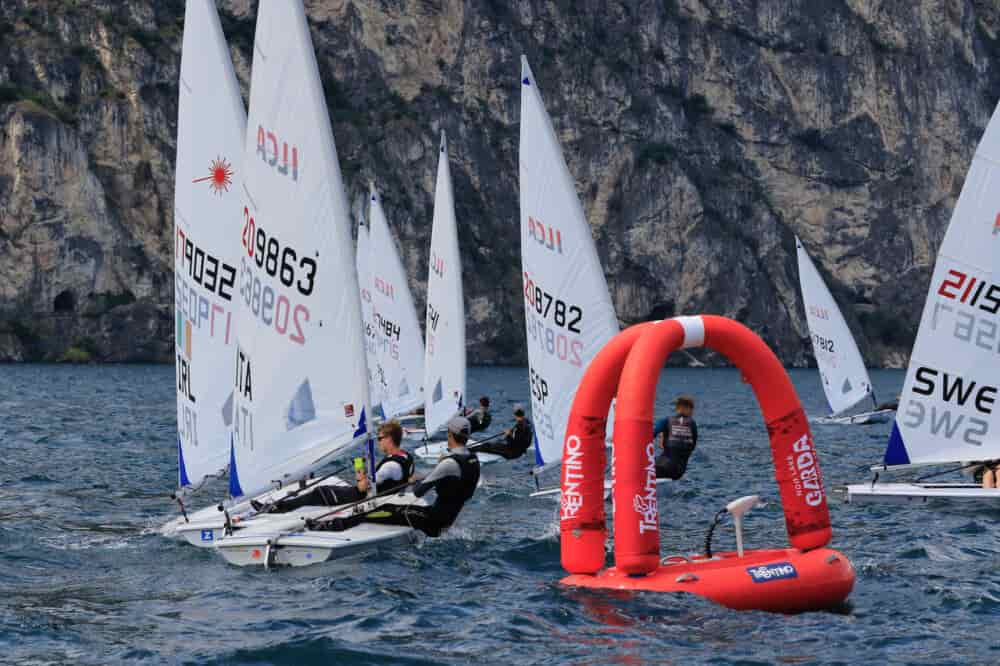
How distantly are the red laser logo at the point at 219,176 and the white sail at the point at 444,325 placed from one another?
395 inches

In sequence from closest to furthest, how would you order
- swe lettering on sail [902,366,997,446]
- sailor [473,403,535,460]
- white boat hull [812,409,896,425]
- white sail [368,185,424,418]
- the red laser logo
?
the red laser logo
swe lettering on sail [902,366,997,446]
sailor [473,403,535,460]
white sail [368,185,424,418]
white boat hull [812,409,896,425]

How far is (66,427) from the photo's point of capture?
27.3 meters

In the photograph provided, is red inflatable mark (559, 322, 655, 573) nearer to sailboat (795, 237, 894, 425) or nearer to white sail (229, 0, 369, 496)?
white sail (229, 0, 369, 496)

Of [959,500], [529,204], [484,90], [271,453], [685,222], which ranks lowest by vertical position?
[959,500]

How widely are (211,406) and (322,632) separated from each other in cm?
586

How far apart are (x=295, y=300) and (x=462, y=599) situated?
11.7 feet

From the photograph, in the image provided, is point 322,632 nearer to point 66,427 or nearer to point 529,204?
point 529,204

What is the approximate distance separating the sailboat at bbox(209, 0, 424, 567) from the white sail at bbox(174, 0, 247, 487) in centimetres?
169

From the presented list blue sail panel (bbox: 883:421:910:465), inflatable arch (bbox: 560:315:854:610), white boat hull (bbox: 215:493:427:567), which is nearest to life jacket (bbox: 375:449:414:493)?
white boat hull (bbox: 215:493:427:567)

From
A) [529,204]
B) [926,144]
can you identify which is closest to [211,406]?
[529,204]

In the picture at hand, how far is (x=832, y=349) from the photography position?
120 ft

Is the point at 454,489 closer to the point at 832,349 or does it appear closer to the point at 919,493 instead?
the point at 919,493

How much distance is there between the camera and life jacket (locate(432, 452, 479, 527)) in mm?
11477

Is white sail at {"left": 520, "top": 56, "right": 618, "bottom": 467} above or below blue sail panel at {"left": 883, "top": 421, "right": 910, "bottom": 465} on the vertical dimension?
above
